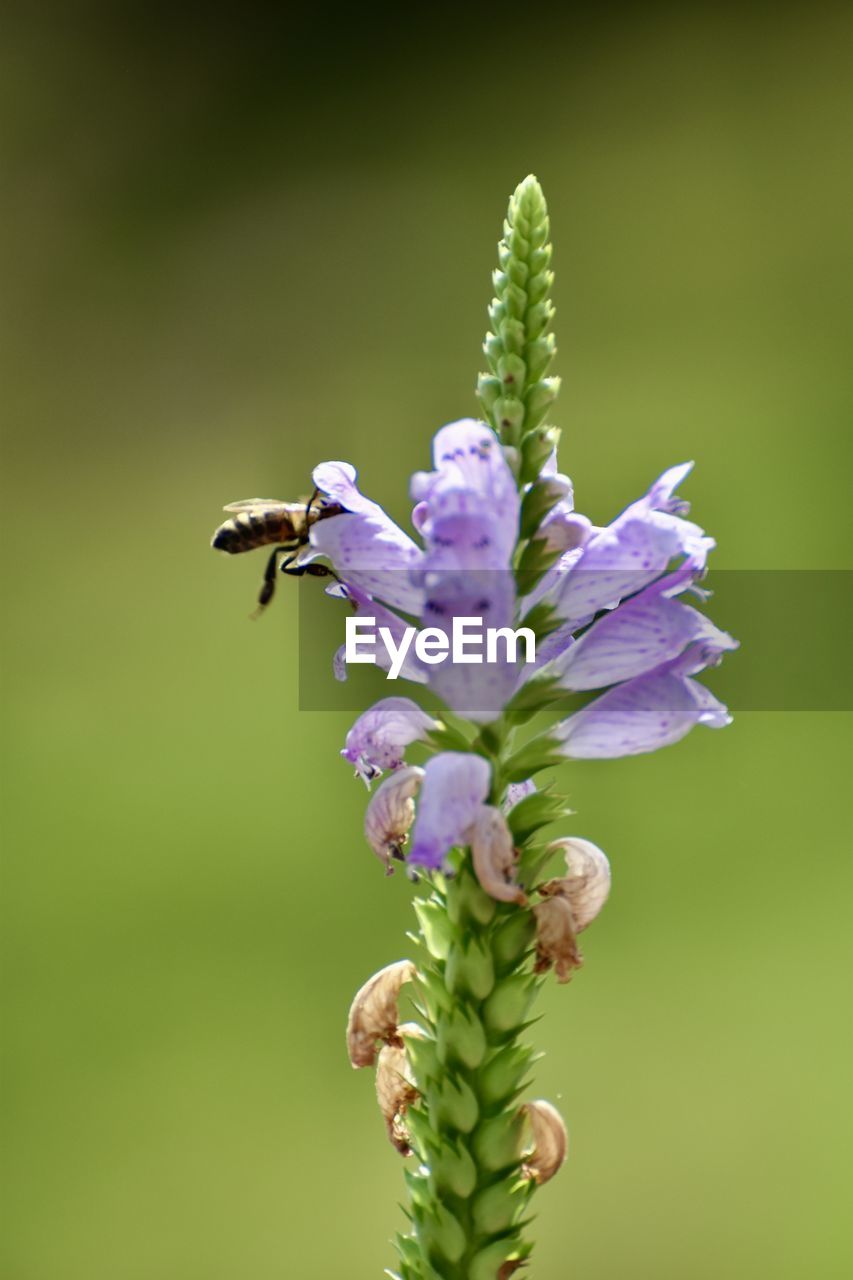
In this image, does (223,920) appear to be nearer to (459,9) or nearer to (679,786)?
(679,786)

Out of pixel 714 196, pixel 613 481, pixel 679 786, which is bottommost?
pixel 679 786

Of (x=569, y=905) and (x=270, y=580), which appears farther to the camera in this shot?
(x=270, y=580)

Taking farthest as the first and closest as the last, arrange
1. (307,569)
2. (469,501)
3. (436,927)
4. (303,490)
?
(303,490) → (307,569) → (436,927) → (469,501)

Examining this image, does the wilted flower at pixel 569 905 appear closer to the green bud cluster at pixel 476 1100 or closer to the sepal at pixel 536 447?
the green bud cluster at pixel 476 1100

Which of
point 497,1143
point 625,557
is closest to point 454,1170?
point 497,1143

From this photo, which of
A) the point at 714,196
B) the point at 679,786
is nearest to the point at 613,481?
the point at 679,786

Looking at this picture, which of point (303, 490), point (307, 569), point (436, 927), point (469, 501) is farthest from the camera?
point (303, 490)

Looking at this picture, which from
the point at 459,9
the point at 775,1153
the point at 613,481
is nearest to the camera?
the point at 775,1153

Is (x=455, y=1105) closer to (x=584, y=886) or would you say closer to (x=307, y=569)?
(x=584, y=886)

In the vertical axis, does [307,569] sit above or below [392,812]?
above
